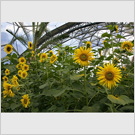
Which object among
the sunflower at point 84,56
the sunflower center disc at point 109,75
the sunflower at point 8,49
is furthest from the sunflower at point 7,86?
the sunflower at point 8,49

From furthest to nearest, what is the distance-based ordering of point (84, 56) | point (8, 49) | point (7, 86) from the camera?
point (8, 49) → point (7, 86) → point (84, 56)

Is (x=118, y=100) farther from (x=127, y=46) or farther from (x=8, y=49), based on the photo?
(x=8, y=49)

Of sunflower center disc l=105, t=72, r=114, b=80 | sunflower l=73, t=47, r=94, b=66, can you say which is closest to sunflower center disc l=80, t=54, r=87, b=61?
sunflower l=73, t=47, r=94, b=66

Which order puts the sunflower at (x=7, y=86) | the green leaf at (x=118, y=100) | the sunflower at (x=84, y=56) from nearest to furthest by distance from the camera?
the green leaf at (x=118, y=100), the sunflower at (x=84, y=56), the sunflower at (x=7, y=86)

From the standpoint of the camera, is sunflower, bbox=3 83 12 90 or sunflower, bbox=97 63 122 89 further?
sunflower, bbox=3 83 12 90

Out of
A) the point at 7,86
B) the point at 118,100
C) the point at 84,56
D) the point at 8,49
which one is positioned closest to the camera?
the point at 118,100

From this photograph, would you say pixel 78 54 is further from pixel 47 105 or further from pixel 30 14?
pixel 30 14

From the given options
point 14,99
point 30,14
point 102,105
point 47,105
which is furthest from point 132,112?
point 30,14

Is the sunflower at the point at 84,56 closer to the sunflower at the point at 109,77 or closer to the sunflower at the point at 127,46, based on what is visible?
the sunflower at the point at 109,77

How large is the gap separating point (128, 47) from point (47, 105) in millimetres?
A: 594

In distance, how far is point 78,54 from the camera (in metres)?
0.71

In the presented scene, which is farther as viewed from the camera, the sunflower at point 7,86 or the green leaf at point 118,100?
the sunflower at point 7,86

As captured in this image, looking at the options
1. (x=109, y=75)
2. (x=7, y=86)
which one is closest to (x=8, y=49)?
(x=7, y=86)

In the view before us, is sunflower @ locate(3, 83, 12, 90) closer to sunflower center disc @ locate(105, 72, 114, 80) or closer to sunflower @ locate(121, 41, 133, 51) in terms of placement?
sunflower center disc @ locate(105, 72, 114, 80)
